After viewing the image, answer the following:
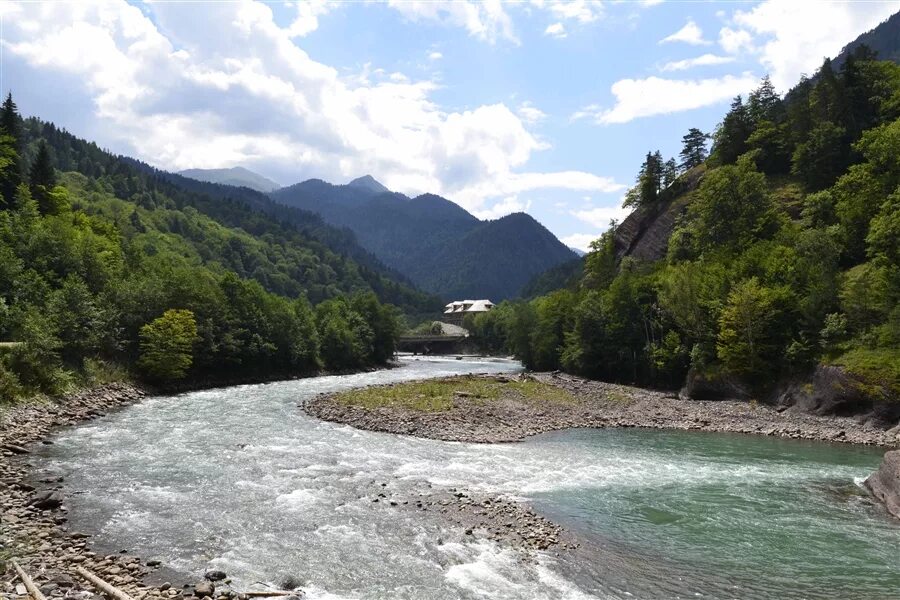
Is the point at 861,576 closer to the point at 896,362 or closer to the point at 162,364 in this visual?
the point at 896,362

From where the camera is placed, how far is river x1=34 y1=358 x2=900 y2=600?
15.4m

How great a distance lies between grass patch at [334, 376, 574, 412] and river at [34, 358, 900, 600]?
1007cm

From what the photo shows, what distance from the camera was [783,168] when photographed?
91.9 m

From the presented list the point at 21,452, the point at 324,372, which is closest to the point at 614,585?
the point at 21,452

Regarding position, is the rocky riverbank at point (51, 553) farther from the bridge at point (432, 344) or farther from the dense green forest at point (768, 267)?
the bridge at point (432, 344)

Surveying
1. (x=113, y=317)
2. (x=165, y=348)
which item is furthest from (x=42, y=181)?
(x=165, y=348)

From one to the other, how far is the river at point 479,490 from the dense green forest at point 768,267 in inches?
666

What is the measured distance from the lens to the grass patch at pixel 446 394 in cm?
4659

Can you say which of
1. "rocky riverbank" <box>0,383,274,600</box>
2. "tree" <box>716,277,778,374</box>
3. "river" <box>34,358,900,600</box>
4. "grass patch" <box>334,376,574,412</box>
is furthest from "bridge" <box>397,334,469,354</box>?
"rocky riverbank" <box>0,383,274,600</box>

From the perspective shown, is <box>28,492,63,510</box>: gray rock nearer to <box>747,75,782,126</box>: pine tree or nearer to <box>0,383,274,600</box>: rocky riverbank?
<box>0,383,274,600</box>: rocky riverbank

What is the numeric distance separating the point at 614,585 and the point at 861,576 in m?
7.60

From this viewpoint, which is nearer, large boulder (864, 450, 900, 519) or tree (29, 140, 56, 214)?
large boulder (864, 450, 900, 519)

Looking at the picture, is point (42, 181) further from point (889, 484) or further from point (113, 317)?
point (889, 484)

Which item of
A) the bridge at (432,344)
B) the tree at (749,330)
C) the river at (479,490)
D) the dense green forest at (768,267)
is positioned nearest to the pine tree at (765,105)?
the dense green forest at (768,267)
